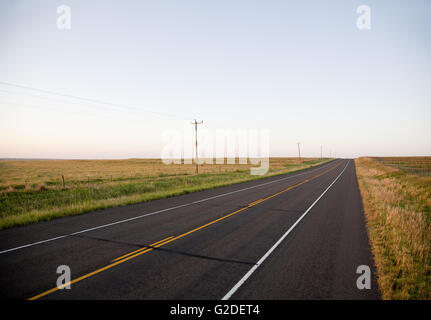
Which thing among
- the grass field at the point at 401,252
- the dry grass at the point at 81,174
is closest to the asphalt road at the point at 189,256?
the grass field at the point at 401,252

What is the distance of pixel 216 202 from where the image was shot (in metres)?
14.7

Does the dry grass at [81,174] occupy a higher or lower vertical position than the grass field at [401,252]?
higher

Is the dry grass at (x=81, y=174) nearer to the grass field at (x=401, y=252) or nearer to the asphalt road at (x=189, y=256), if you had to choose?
the asphalt road at (x=189, y=256)

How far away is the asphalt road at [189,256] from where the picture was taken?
188 inches

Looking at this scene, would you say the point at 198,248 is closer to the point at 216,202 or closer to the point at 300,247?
the point at 300,247

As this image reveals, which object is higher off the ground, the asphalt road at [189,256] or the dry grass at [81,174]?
the dry grass at [81,174]

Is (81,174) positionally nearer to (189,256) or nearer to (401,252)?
(189,256)

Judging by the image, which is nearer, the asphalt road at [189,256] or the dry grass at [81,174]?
the asphalt road at [189,256]

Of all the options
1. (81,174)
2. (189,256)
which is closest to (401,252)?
(189,256)

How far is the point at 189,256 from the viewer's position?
6.45 meters

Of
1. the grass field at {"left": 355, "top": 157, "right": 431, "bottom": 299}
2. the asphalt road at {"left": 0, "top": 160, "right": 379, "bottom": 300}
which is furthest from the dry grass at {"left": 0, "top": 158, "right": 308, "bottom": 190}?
the grass field at {"left": 355, "top": 157, "right": 431, "bottom": 299}

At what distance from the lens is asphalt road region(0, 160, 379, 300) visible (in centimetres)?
477

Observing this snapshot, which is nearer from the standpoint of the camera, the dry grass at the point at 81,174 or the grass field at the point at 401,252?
the grass field at the point at 401,252
